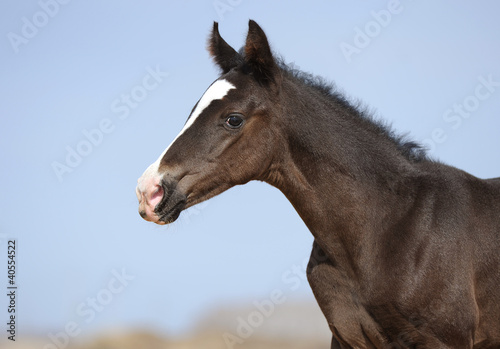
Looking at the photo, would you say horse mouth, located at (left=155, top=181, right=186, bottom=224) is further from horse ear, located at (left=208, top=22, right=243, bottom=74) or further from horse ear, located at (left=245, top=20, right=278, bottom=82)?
A: horse ear, located at (left=208, top=22, right=243, bottom=74)

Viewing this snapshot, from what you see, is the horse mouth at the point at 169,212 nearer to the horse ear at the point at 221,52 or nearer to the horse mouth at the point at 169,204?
the horse mouth at the point at 169,204

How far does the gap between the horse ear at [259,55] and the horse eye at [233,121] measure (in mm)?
528

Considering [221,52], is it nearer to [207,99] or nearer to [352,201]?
[207,99]

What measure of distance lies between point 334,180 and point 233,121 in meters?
1.15

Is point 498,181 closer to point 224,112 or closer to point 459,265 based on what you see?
point 459,265

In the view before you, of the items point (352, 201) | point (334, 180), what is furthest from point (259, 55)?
point (352, 201)

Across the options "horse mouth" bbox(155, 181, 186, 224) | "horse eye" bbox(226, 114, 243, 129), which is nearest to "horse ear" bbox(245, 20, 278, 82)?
"horse eye" bbox(226, 114, 243, 129)

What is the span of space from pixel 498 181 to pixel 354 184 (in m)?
1.75

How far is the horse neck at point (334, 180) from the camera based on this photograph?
5316mm

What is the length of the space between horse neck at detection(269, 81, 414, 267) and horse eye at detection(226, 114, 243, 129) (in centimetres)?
51

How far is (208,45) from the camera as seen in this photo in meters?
6.14

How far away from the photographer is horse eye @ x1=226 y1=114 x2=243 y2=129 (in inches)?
203

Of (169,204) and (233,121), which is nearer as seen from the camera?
(169,204)

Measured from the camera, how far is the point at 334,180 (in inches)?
211
